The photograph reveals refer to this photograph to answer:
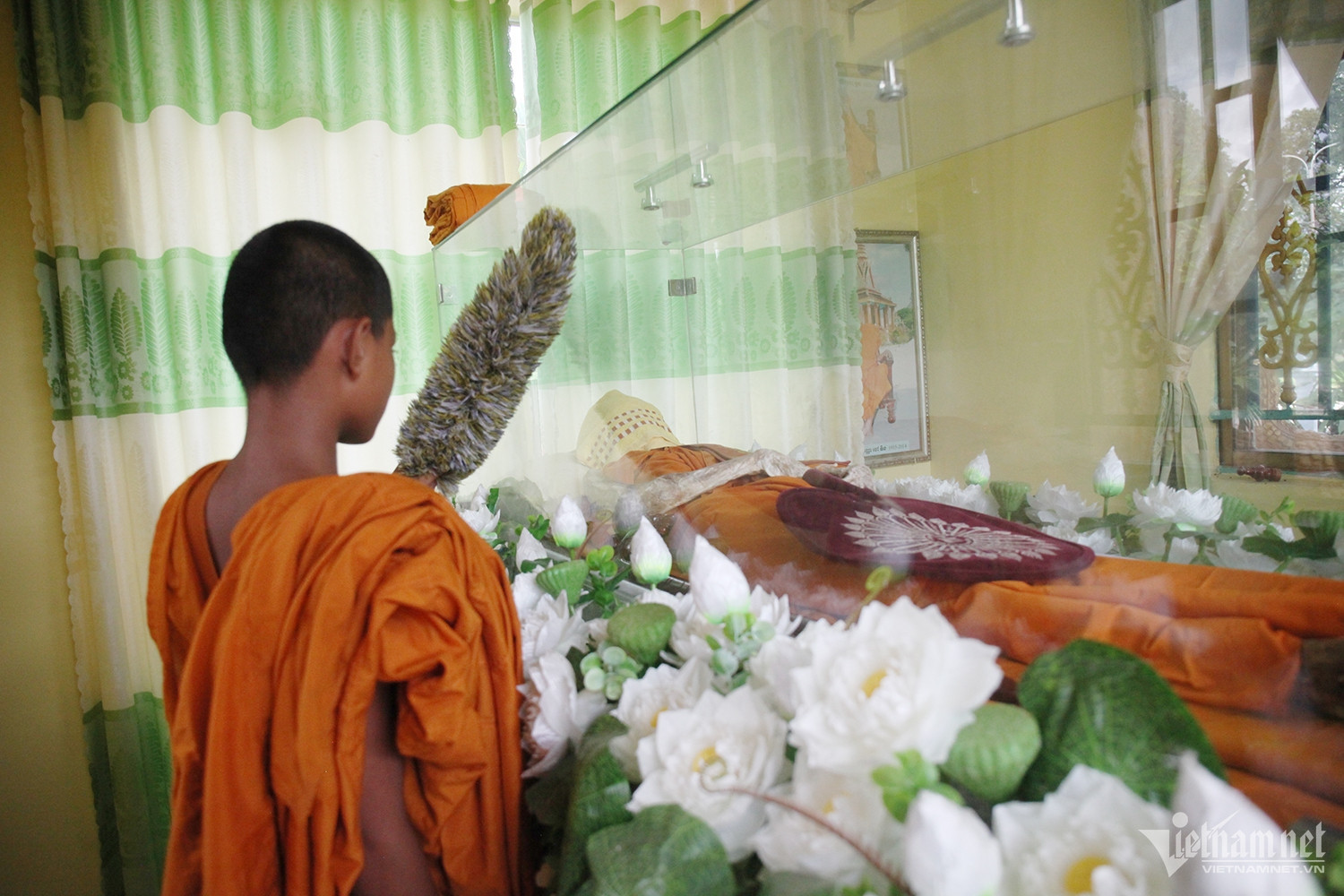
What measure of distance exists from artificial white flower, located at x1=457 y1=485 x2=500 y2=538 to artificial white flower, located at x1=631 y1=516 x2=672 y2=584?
0.43 meters

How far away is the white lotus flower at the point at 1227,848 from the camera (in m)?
0.31

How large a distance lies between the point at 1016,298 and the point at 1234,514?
377 mm

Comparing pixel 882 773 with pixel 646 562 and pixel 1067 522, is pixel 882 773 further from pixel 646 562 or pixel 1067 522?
pixel 1067 522

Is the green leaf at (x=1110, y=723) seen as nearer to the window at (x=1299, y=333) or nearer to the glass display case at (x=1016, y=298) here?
the glass display case at (x=1016, y=298)

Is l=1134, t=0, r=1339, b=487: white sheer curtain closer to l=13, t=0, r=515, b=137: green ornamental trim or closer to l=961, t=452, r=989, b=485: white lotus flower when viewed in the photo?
l=961, t=452, r=989, b=485: white lotus flower

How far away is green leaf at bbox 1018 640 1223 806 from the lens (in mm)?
398

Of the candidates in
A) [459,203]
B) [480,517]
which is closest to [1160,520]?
[480,517]

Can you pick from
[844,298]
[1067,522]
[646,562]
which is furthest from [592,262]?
[1067,522]

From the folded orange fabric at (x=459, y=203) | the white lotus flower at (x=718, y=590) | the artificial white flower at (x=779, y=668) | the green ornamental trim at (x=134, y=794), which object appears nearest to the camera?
the artificial white flower at (x=779, y=668)

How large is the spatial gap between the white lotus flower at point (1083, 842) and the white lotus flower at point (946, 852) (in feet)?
0.06

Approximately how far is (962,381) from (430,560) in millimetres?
798

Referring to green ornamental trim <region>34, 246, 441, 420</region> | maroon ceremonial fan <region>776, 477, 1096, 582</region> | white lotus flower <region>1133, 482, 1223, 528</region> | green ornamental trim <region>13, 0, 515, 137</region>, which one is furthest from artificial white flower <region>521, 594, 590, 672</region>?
green ornamental trim <region>13, 0, 515, 137</region>

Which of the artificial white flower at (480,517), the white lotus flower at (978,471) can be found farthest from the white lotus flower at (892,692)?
the artificial white flower at (480,517)

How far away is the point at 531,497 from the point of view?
161 centimetres
